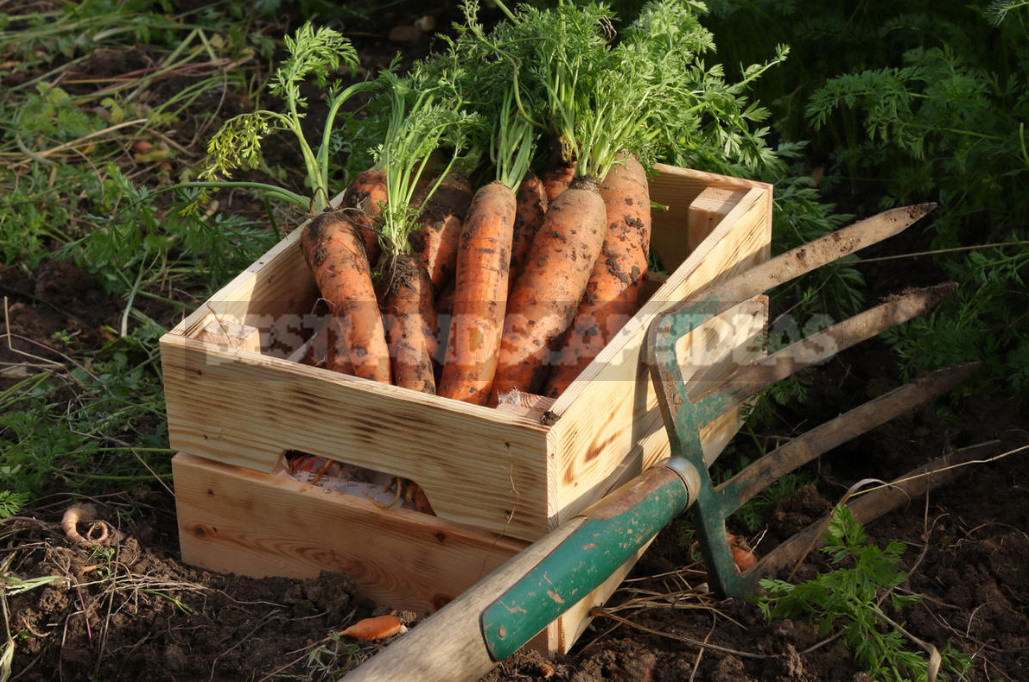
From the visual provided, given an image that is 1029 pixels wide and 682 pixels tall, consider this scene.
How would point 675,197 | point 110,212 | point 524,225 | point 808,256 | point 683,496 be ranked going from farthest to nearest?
1. point 110,212
2. point 675,197
3. point 524,225
4. point 808,256
5. point 683,496

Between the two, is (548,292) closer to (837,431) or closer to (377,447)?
(377,447)

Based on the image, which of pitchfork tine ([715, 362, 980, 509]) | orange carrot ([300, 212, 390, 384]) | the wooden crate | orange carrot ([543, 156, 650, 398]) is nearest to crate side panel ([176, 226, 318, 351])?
the wooden crate

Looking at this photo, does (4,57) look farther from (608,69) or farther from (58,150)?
(608,69)

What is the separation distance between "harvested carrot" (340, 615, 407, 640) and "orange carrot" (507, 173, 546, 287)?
893 mm

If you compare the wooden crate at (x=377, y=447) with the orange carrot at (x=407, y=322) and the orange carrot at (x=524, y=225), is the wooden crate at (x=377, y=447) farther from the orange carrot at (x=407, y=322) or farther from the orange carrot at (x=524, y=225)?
the orange carrot at (x=524, y=225)

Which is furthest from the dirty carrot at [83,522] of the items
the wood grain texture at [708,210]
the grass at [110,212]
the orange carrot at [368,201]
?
the wood grain texture at [708,210]

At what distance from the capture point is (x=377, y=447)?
2.16m

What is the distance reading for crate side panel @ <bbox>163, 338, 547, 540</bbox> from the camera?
2055 mm

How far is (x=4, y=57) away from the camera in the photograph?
4910 millimetres

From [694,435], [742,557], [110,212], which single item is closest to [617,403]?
[694,435]

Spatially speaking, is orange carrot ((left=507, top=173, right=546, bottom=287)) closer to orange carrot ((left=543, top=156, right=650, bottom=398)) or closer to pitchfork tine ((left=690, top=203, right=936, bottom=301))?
orange carrot ((left=543, top=156, right=650, bottom=398))

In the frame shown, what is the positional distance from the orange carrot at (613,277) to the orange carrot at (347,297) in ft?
1.36

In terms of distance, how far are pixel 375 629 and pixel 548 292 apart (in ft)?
2.78

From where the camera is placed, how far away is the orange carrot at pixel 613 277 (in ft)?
8.01
